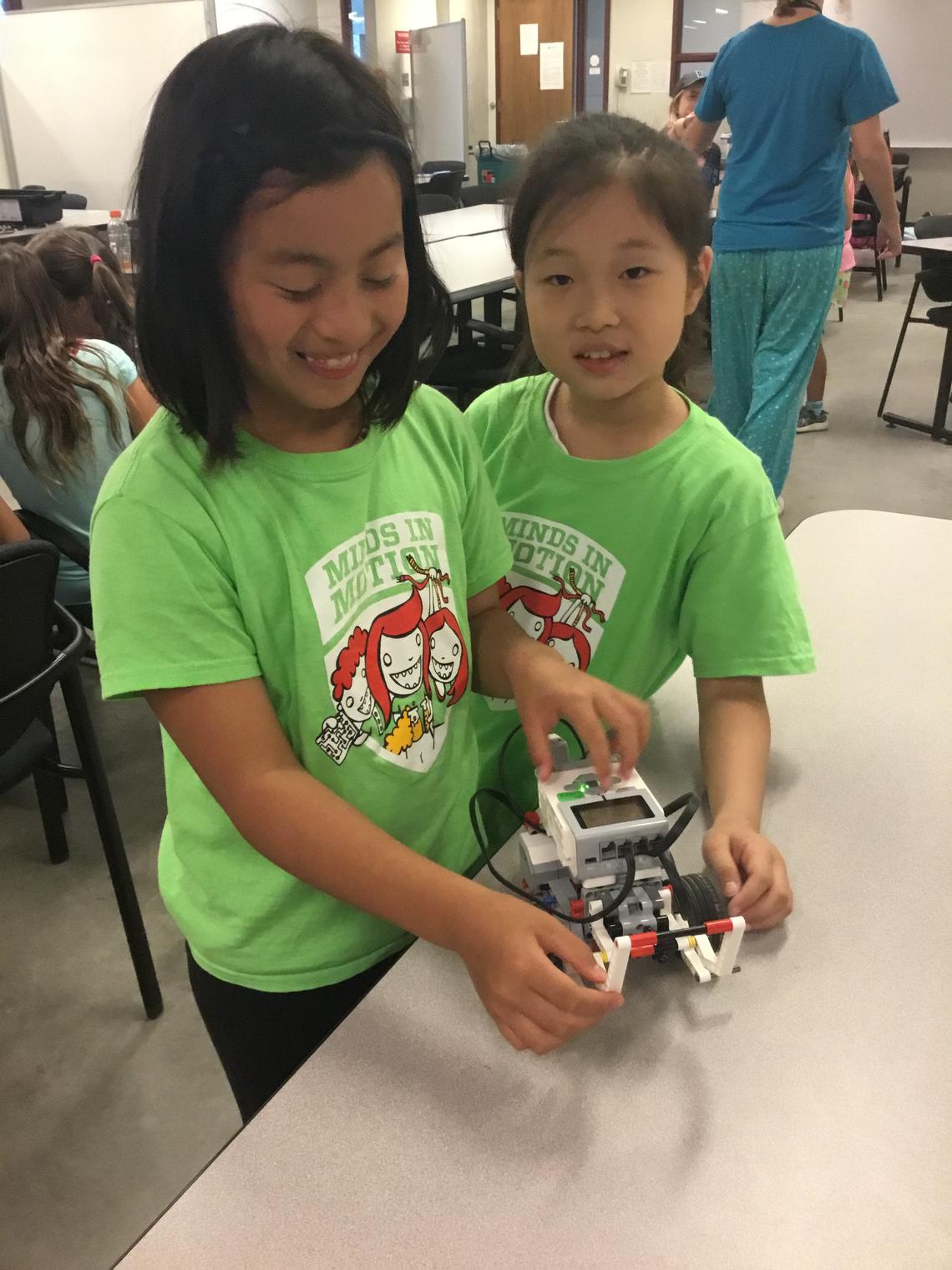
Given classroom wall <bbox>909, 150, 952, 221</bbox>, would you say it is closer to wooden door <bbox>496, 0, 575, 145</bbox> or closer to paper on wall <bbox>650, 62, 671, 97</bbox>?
paper on wall <bbox>650, 62, 671, 97</bbox>

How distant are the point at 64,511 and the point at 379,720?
157 cm

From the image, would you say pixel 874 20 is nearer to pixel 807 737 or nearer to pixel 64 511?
pixel 64 511

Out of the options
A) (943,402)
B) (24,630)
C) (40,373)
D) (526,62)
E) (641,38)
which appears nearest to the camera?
(24,630)

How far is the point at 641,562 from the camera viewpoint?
85 centimetres

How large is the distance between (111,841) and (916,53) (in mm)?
8782

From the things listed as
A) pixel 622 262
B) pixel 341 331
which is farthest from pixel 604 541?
pixel 341 331

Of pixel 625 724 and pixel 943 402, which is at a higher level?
pixel 625 724

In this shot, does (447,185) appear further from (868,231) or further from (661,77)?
(661,77)

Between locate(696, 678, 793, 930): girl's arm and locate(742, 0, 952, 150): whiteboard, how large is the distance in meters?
8.27

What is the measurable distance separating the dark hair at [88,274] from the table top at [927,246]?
9.69 feet

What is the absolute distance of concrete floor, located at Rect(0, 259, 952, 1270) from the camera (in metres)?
1.30

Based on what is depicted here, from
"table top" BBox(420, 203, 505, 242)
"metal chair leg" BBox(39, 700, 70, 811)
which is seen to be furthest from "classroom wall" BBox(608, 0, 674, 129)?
"metal chair leg" BBox(39, 700, 70, 811)

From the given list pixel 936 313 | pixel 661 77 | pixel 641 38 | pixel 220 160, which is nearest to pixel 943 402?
pixel 936 313

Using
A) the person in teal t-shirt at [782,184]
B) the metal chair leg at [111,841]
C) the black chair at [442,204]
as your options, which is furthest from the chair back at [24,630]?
the black chair at [442,204]
